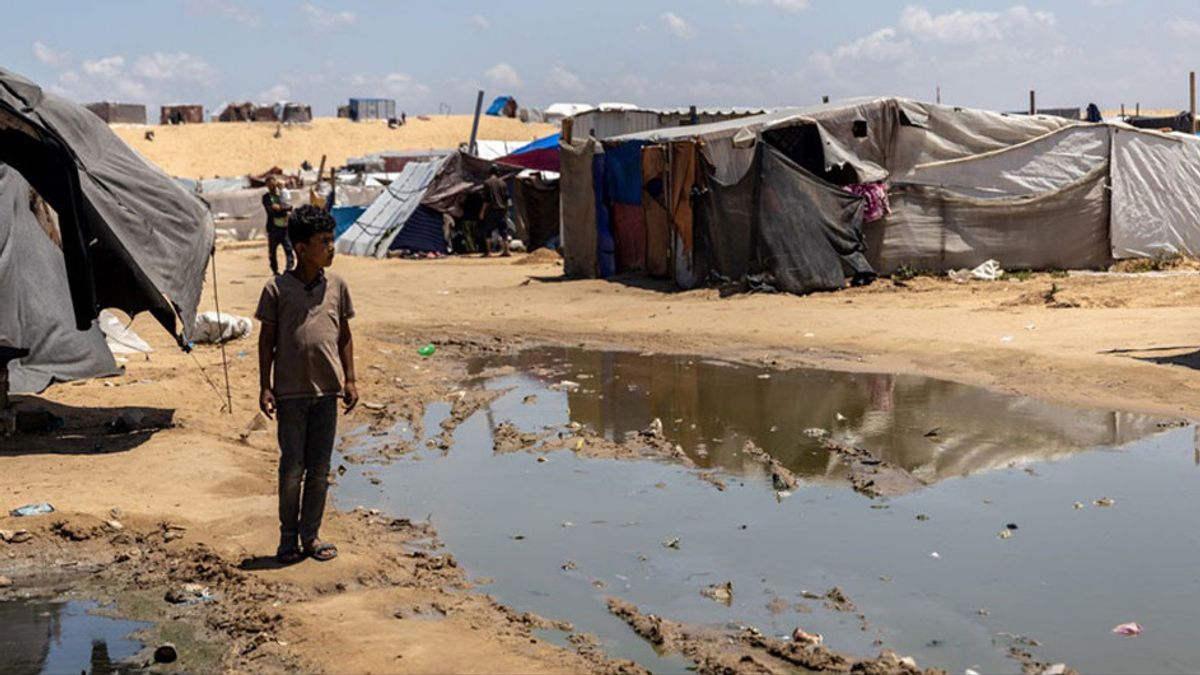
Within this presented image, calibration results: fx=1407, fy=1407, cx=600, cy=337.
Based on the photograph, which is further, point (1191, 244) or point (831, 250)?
point (1191, 244)

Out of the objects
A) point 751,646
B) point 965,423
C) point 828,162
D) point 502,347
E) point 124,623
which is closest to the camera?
point 751,646

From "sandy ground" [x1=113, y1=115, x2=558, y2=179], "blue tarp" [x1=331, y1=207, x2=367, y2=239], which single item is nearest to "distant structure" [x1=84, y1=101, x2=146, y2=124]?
"sandy ground" [x1=113, y1=115, x2=558, y2=179]

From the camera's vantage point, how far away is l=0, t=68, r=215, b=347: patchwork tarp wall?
325 inches

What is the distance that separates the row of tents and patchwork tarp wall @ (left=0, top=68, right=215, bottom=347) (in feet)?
29.2

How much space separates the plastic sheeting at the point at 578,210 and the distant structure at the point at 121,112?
175 ft

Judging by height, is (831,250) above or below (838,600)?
above

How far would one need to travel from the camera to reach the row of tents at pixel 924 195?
1708 cm

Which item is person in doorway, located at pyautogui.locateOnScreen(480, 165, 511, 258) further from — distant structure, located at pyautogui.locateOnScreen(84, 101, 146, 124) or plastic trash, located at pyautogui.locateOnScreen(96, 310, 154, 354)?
distant structure, located at pyautogui.locateOnScreen(84, 101, 146, 124)

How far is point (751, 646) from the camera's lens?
17.3 ft

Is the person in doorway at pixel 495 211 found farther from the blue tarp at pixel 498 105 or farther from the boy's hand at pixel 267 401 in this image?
the blue tarp at pixel 498 105

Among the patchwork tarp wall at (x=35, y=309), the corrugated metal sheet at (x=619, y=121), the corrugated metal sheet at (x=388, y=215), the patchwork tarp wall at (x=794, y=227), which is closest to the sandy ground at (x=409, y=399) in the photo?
the patchwork tarp wall at (x=35, y=309)

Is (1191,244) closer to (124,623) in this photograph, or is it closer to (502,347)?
(502,347)

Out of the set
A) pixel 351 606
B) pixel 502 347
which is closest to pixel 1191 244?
pixel 502 347

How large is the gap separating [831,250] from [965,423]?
300 inches
